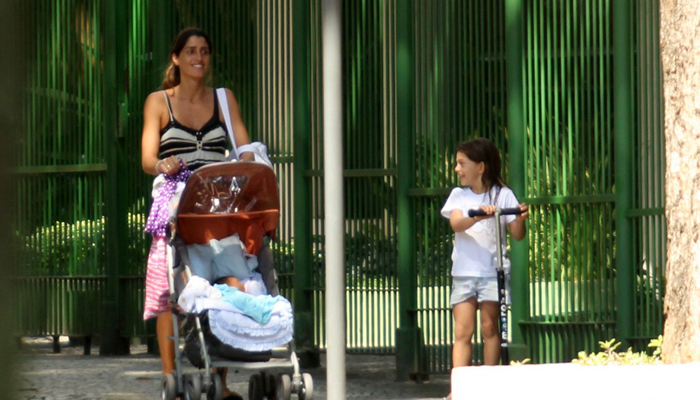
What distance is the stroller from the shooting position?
5789mm

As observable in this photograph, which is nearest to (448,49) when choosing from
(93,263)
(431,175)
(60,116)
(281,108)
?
(431,175)

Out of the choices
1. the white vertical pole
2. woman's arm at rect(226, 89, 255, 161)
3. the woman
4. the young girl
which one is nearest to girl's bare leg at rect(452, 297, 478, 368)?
the young girl

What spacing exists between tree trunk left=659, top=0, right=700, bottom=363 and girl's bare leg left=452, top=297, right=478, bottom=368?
1.69 m

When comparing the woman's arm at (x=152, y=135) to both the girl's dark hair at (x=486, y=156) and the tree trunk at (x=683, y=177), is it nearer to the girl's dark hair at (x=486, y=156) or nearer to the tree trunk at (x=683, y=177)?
the girl's dark hair at (x=486, y=156)

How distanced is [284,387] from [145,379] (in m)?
2.10

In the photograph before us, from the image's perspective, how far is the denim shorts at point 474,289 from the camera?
679 centimetres

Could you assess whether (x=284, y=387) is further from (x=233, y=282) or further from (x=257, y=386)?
(x=233, y=282)

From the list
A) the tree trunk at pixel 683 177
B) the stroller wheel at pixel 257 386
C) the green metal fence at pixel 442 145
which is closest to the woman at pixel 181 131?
the stroller wheel at pixel 257 386

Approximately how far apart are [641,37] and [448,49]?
4.10 ft

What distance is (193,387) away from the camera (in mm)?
5734

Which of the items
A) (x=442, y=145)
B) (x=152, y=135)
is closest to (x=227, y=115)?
(x=152, y=135)

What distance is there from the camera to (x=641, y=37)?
7391mm

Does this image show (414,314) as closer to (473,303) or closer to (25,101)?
(473,303)

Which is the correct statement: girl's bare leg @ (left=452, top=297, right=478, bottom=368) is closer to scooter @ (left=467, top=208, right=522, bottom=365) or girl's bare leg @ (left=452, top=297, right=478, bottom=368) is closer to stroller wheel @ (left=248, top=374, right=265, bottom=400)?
scooter @ (left=467, top=208, right=522, bottom=365)
